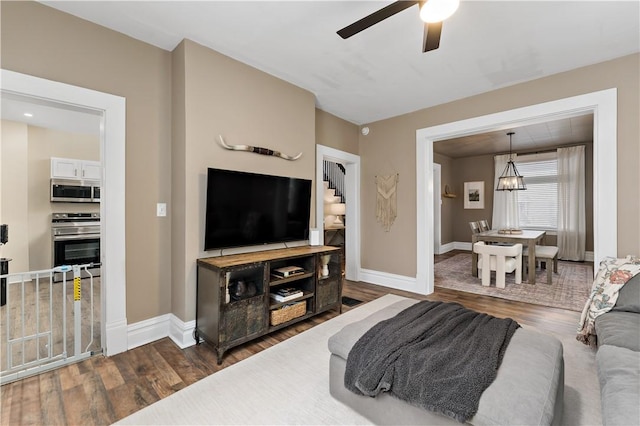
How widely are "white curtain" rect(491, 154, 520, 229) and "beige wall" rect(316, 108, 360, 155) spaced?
15.2 feet

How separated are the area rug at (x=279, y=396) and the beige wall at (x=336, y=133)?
302cm

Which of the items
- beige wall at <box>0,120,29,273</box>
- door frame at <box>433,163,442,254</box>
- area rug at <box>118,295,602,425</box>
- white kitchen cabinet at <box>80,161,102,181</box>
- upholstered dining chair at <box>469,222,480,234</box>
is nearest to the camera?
area rug at <box>118,295,602,425</box>

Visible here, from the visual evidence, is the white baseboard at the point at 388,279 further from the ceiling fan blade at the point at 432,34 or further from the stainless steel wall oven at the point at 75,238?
the stainless steel wall oven at the point at 75,238

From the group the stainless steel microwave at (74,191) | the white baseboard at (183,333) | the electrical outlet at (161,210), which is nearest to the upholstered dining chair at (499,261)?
the white baseboard at (183,333)

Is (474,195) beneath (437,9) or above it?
beneath

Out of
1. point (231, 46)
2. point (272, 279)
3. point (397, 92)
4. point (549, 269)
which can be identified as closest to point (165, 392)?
point (272, 279)

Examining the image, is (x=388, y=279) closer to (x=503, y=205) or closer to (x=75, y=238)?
(x=503, y=205)

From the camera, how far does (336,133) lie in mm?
4570

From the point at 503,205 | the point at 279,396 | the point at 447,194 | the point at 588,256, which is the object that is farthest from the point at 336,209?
the point at 588,256

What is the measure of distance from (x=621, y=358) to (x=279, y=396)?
192 cm

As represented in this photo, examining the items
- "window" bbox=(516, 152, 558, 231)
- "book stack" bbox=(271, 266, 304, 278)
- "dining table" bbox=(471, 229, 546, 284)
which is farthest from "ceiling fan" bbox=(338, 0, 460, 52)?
"window" bbox=(516, 152, 558, 231)

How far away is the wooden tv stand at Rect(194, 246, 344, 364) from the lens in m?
2.34

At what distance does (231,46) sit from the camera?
2.68 metres

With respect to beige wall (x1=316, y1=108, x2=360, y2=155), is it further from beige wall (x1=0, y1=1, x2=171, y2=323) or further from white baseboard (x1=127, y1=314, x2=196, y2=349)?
white baseboard (x1=127, y1=314, x2=196, y2=349)
